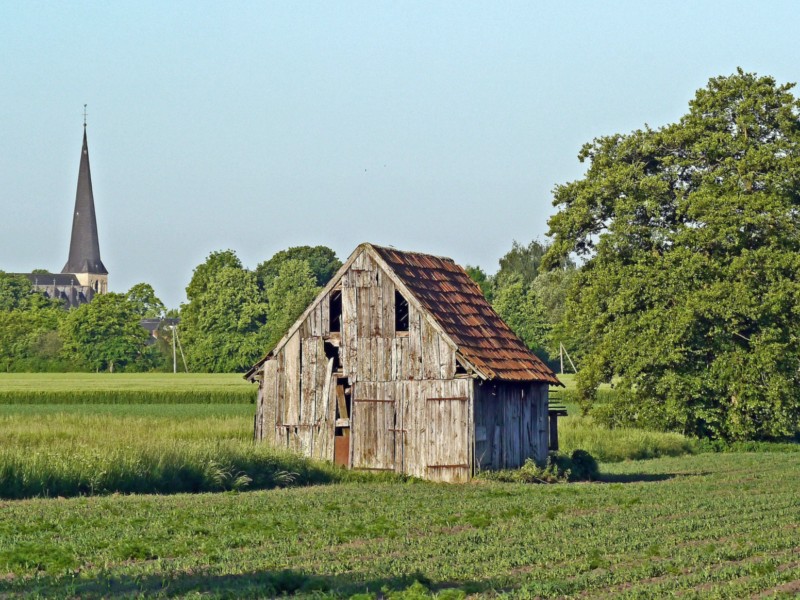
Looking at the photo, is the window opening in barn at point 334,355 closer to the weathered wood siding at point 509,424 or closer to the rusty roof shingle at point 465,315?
the rusty roof shingle at point 465,315

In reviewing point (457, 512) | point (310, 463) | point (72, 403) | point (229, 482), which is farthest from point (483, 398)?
point (72, 403)

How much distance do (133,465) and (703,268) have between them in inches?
1170

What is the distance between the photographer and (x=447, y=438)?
33.5 meters

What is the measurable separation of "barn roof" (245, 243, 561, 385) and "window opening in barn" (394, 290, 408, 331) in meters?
0.51

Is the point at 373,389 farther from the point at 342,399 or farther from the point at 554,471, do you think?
the point at 554,471

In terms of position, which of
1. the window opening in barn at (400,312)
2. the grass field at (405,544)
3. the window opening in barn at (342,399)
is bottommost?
the grass field at (405,544)

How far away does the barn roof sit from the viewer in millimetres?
34312

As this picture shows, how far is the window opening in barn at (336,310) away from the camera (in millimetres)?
36188

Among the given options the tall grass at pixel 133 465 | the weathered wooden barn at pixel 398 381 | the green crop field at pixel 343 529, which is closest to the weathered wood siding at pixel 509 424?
the weathered wooden barn at pixel 398 381

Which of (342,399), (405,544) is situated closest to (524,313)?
(342,399)

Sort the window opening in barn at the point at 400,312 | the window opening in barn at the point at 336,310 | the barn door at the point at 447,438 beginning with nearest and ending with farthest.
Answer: the barn door at the point at 447,438 → the window opening in barn at the point at 400,312 → the window opening in barn at the point at 336,310

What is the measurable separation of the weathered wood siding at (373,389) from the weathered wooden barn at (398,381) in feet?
0.09

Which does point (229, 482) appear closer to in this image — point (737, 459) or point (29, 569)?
point (29, 569)

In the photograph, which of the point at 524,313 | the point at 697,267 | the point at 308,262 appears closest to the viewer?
the point at 697,267
